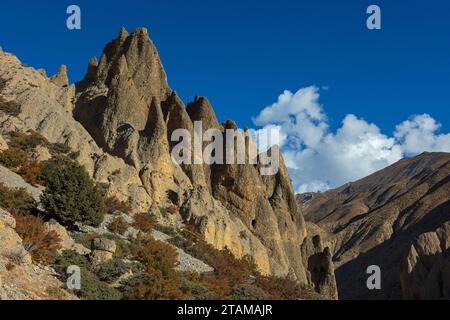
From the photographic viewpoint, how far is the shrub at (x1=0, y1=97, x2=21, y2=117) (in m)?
32.8

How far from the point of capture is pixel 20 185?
77.3ft

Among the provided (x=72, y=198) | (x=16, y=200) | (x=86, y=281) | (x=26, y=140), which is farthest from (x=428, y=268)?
(x=86, y=281)

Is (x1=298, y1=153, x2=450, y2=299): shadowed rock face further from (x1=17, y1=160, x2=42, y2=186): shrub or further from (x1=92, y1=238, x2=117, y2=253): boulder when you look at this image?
(x1=92, y1=238, x2=117, y2=253): boulder

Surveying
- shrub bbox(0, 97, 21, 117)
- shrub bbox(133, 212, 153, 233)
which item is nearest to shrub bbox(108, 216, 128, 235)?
shrub bbox(133, 212, 153, 233)

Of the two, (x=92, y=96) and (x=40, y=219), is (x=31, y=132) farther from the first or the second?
(x=40, y=219)

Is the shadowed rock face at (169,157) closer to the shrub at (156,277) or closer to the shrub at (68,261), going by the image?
the shrub at (156,277)

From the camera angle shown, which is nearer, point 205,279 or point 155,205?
point 205,279

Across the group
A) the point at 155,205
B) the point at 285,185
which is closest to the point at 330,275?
the point at 285,185

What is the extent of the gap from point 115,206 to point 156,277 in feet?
38.2

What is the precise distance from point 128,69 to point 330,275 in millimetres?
28438

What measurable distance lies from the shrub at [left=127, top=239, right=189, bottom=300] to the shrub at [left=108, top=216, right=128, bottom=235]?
147 centimetres

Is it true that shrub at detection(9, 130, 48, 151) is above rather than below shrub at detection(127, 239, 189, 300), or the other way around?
above

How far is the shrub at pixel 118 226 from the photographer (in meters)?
23.6

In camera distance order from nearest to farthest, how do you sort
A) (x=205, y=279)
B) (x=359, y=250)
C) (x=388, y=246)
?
1. (x=205, y=279)
2. (x=388, y=246)
3. (x=359, y=250)
